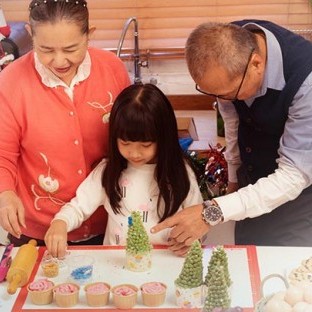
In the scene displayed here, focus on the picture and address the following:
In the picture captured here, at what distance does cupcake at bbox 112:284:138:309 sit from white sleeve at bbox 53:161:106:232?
1.09 ft

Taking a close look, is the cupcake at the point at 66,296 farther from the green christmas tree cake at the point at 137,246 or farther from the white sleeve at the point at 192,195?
the white sleeve at the point at 192,195

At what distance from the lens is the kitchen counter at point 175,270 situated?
1553mm

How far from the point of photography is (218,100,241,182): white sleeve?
200 cm

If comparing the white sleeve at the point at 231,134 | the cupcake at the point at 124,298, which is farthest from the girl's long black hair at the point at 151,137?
the cupcake at the point at 124,298

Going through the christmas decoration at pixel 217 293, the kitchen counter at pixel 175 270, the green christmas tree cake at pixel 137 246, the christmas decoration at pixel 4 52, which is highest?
the christmas decoration at pixel 4 52

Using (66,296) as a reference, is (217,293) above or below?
above

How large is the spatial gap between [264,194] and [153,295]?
43cm

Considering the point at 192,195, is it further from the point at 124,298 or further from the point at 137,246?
the point at 124,298

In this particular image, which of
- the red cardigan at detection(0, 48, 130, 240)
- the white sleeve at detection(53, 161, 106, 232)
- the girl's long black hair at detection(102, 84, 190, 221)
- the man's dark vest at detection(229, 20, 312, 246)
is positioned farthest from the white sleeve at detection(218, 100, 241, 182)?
the white sleeve at detection(53, 161, 106, 232)

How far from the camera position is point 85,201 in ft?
6.08

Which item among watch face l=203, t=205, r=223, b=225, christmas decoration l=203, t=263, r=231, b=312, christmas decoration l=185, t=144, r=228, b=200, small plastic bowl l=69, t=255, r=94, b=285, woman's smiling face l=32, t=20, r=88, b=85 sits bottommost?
christmas decoration l=185, t=144, r=228, b=200

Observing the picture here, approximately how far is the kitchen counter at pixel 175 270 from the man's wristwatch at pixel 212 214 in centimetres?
11

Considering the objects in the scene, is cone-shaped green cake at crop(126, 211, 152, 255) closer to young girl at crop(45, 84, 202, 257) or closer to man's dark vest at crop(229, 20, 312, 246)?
young girl at crop(45, 84, 202, 257)

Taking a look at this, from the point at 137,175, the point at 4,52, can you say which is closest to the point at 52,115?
the point at 137,175
